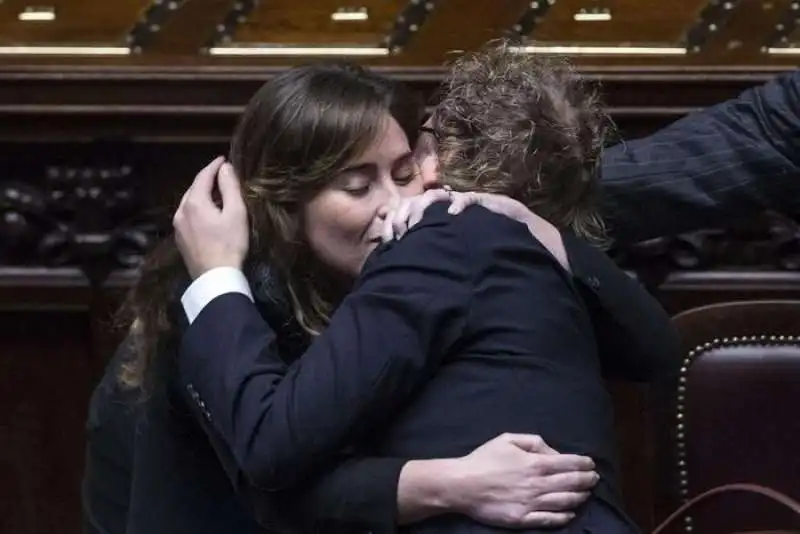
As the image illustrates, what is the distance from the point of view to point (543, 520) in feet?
4.19

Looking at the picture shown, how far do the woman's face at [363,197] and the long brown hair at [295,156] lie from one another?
11 mm

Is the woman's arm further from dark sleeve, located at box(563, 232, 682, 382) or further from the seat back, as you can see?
the seat back

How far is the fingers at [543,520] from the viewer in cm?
127

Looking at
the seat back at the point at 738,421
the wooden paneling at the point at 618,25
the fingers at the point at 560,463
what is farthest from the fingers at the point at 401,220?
the wooden paneling at the point at 618,25

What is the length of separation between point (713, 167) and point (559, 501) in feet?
2.23

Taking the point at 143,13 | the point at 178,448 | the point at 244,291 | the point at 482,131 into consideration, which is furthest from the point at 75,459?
the point at 482,131

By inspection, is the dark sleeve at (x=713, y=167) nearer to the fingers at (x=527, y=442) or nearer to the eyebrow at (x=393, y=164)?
the eyebrow at (x=393, y=164)

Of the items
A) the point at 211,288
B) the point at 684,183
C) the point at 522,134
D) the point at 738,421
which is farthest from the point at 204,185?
the point at 738,421

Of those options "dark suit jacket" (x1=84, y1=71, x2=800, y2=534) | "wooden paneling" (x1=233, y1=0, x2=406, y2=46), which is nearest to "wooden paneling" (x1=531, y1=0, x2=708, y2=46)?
"wooden paneling" (x1=233, y1=0, x2=406, y2=46)

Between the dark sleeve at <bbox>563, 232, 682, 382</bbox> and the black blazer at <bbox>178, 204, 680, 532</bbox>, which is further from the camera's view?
the dark sleeve at <bbox>563, 232, 682, 382</bbox>

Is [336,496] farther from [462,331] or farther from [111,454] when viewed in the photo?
[111,454]

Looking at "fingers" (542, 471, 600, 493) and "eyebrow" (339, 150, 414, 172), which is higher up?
"eyebrow" (339, 150, 414, 172)

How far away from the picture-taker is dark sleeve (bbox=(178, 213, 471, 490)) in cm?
123

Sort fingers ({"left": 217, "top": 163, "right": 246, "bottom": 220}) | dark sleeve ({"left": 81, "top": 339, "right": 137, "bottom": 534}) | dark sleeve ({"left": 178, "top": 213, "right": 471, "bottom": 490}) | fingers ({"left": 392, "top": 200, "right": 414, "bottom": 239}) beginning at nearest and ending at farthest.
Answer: dark sleeve ({"left": 178, "top": 213, "right": 471, "bottom": 490}) → fingers ({"left": 392, "top": 200, "right": 414, "bottom": 239}) → fingers ({"left": 217, "top": 163, "right": 246, "bottom": 220}) → dark sleeve ({"left": 81, "top": 339, "right": 137, "bottom": 534})
